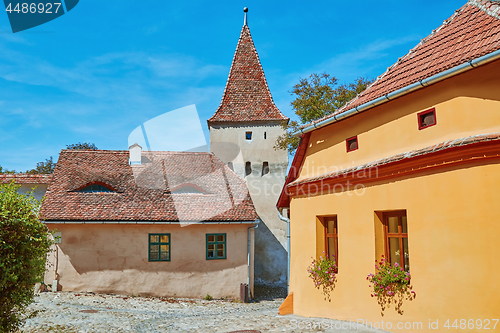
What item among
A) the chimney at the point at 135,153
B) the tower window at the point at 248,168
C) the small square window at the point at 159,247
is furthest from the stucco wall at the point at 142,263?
the tower window at the point at 248,168

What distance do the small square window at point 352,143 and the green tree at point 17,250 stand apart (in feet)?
19.7

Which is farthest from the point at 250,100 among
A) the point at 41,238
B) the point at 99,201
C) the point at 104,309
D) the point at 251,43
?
the point at 41,238

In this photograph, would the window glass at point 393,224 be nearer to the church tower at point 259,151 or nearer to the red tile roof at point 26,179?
the church tower at point 259,151

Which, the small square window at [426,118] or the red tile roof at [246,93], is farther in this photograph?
the red tile roof at [246,93]

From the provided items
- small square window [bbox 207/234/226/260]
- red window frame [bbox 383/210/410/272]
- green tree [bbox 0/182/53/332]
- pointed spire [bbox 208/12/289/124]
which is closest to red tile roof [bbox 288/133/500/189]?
red window frame [bbox 383/210/410/272]

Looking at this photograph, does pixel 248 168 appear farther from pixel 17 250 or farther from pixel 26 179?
pixel 17 250

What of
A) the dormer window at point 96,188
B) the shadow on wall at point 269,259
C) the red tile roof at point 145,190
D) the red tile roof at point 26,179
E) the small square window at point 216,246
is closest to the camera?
the red tile roof at point 145,190

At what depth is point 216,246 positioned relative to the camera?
56.5ft

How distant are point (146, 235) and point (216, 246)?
2999mm

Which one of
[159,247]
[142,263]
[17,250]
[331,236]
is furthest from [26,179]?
[331,236]

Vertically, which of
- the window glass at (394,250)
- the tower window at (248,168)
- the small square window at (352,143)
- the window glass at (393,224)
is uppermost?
the tower window at (248,168)

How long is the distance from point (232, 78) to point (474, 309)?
846 inches

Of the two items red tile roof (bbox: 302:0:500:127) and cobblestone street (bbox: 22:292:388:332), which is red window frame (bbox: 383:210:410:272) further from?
red tile roof (bbox: 302:0:500:127)

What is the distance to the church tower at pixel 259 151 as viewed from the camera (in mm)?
22147
